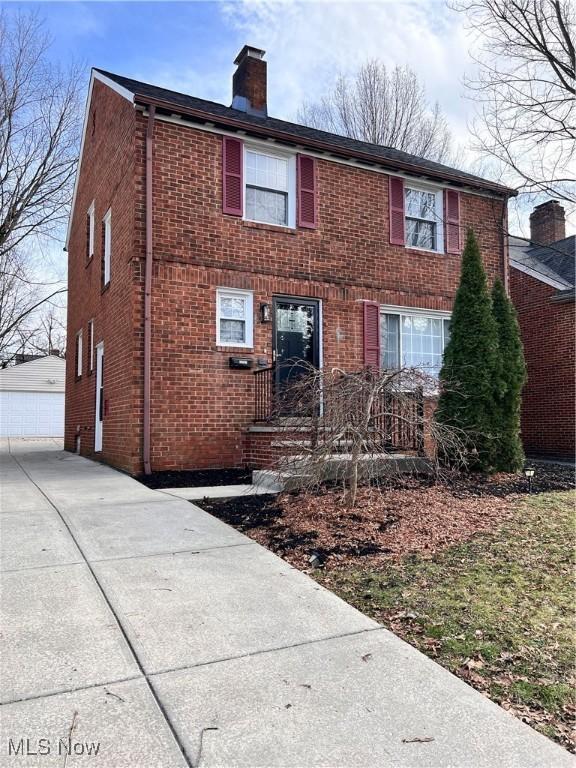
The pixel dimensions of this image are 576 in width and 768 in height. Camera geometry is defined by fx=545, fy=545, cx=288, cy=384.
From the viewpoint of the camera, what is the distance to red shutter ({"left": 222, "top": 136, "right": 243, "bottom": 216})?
8.92m

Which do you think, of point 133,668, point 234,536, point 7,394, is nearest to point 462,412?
point 234,536

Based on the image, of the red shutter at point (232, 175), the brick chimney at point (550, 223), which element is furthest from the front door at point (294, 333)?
the brick chimney at point (550, 223)

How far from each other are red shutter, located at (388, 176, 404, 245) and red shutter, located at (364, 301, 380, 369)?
1460 millimetres

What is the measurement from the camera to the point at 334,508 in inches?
214

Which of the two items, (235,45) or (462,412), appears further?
(235,45)

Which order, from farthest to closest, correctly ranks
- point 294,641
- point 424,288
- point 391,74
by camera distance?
point 391,74, point 424,288, point 294,641

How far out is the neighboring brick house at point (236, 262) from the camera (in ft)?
27.0

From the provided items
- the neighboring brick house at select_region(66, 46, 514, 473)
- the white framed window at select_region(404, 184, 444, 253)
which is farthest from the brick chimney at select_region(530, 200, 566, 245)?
the white framed window at select_region(404, 184, 444, 253)

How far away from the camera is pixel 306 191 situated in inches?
380

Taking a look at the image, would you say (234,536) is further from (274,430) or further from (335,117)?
(335,117)

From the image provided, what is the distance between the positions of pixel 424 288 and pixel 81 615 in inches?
358

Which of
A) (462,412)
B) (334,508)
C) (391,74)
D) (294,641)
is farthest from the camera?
(391,74)

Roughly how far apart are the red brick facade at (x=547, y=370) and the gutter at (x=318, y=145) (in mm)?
3280

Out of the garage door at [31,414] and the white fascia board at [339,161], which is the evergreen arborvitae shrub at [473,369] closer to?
the white fascia board at [339,161]
